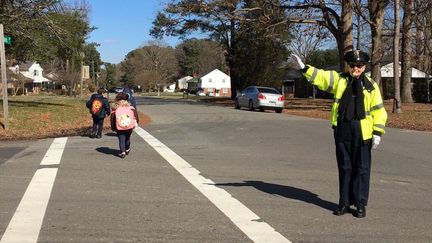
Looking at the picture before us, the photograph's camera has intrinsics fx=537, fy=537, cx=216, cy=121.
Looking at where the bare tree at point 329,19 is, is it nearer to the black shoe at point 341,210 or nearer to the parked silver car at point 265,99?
the parked silver car at point 265,99

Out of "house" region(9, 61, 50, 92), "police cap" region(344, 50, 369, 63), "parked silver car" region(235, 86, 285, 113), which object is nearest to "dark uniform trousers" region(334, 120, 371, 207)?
"police cap" region(344, 50, 369, 63)

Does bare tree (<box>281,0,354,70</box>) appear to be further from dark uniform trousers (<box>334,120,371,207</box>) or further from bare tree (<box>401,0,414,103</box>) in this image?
dark uniform trousers (<box>334,120,371,207</box>)

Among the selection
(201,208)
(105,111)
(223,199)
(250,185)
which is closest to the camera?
(201,208)

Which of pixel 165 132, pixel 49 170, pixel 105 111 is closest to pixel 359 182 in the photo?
pixel 49 170

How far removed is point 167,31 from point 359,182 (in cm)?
4001

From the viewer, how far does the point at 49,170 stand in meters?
9.23

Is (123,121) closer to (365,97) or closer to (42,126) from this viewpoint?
(365,97)

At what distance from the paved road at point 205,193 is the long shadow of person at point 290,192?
0.01 metres

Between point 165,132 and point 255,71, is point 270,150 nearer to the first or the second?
point 165,132

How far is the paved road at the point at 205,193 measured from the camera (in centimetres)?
544

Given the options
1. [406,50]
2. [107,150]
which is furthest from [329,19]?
[107,150]

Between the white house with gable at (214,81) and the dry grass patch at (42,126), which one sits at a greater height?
the white house with gable at (214,81)

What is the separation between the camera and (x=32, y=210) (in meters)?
6.32

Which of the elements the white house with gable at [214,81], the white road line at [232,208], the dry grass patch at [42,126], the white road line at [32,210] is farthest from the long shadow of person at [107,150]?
the white house with gable at [214,81]
